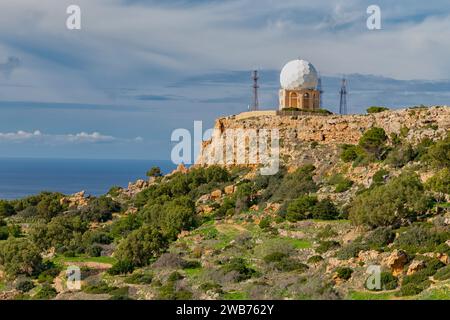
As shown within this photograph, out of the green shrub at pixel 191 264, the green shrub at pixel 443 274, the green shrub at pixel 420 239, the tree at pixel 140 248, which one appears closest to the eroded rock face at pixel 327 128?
the tree at pixel 140 248

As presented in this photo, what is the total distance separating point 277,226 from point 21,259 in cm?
1336

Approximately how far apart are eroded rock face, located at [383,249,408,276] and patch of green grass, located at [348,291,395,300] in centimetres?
193

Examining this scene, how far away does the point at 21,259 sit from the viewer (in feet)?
111

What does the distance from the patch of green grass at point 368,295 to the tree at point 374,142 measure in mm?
21549

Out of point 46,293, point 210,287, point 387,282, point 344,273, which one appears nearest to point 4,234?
point 46,293

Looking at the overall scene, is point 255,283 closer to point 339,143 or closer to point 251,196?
point 251,196

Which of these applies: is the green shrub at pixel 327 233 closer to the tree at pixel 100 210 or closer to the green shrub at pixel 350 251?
the green shrub at pixel 350 251

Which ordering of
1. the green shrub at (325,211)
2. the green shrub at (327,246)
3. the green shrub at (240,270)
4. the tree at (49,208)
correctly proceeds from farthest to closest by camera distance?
the tree at (49,208), the green shrub at (325,211), the green shrub at (327,246), the green shrub at (240,270)

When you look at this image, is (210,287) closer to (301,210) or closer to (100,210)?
(301,210)

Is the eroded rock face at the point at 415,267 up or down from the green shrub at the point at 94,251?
up

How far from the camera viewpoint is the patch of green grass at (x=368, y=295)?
23.1m
